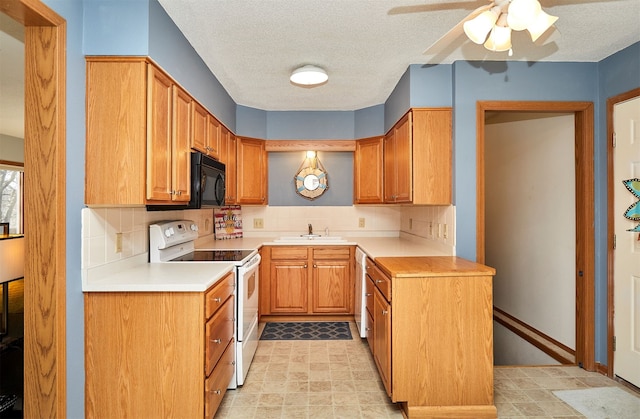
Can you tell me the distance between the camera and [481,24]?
153 cm

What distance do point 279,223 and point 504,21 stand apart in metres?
3.18

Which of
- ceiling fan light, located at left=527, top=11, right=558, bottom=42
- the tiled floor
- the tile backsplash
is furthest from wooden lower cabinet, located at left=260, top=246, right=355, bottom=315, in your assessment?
ceiling fan light, located at left=527, top=11, right=558, bottom=42

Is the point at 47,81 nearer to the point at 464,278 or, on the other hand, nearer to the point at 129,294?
the point at 129,294

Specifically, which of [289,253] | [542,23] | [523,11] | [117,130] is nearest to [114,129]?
[117,130]

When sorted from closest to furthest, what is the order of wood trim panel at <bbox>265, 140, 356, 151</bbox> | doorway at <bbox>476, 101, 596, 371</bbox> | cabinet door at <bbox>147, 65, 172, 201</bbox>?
cabinet door at <bbox>147, 65, 172, 201</bbox> < doorway at <bbox>476, 101, 596, 371</bbox> < wood trim panel at <bbox>265, 140, 356, 151</bbox>

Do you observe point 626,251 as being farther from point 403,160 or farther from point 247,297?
point 247,297

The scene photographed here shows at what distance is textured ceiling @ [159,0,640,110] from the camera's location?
189 centimetres

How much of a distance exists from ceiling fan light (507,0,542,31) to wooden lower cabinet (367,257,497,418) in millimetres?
1323

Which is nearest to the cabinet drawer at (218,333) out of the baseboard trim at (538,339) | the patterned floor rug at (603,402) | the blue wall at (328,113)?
the blue wall at (328,113)

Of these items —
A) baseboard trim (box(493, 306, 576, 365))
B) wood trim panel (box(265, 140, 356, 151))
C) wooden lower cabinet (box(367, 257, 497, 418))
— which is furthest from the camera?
wood trim panel (box(265, 140, 356, 151))

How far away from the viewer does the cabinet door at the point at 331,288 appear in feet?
12.1

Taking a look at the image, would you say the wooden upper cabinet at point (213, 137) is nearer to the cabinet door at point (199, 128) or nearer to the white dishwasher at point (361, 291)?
the cabinet door at point (199, 128)

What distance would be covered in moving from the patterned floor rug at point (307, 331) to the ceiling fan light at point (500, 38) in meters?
2.65

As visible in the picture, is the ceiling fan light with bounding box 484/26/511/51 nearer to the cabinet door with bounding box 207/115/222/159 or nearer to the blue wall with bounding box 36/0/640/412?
the blue wall with bounding box 36/0/640/412
